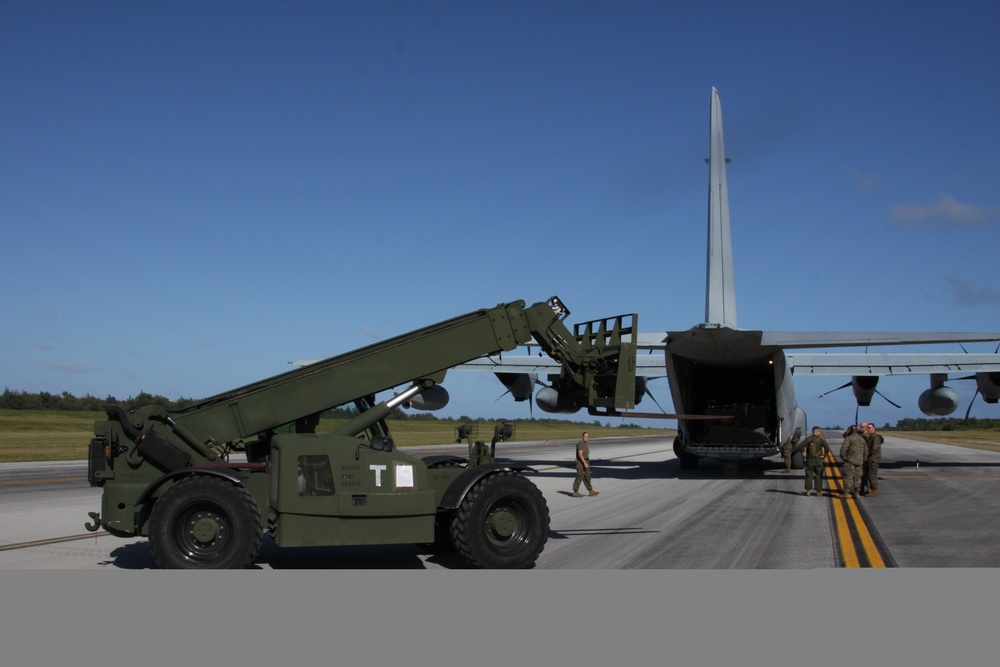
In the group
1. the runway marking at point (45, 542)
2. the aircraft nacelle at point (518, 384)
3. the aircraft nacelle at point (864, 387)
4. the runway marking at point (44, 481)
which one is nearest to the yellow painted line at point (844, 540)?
the runway marking at point (45, 542)

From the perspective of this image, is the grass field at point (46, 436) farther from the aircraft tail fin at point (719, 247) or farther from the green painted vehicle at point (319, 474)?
the green painted vehicle at point (319, 474)

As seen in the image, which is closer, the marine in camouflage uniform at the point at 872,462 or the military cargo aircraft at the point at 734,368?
the marine in camouflage uniform at the point at 872,462

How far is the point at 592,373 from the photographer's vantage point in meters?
10.6

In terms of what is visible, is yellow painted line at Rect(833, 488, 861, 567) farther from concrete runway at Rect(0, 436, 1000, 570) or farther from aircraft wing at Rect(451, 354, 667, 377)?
aircraft wing at Rect(451, 354, 667, 377)

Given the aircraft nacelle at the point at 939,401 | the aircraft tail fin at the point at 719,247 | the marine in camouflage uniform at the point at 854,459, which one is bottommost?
the marine in camouflage uniform at the point at 854,459

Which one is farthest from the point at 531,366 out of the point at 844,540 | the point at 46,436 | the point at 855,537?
the point at 46,436

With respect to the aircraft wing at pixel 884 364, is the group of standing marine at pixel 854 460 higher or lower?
lower

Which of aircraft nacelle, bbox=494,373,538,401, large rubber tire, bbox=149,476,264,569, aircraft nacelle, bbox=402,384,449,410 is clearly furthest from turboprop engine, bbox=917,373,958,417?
large rubber tire, bbox=149,476,264,569

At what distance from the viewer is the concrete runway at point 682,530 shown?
400 inches

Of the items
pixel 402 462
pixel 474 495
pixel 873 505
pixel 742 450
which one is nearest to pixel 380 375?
pixel 402 462

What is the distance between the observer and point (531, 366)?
3003 centimetres

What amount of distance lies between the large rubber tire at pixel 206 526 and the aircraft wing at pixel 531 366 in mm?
20397

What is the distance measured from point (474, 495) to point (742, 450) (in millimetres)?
16888

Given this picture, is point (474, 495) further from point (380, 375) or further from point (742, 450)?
point (742, 450)
